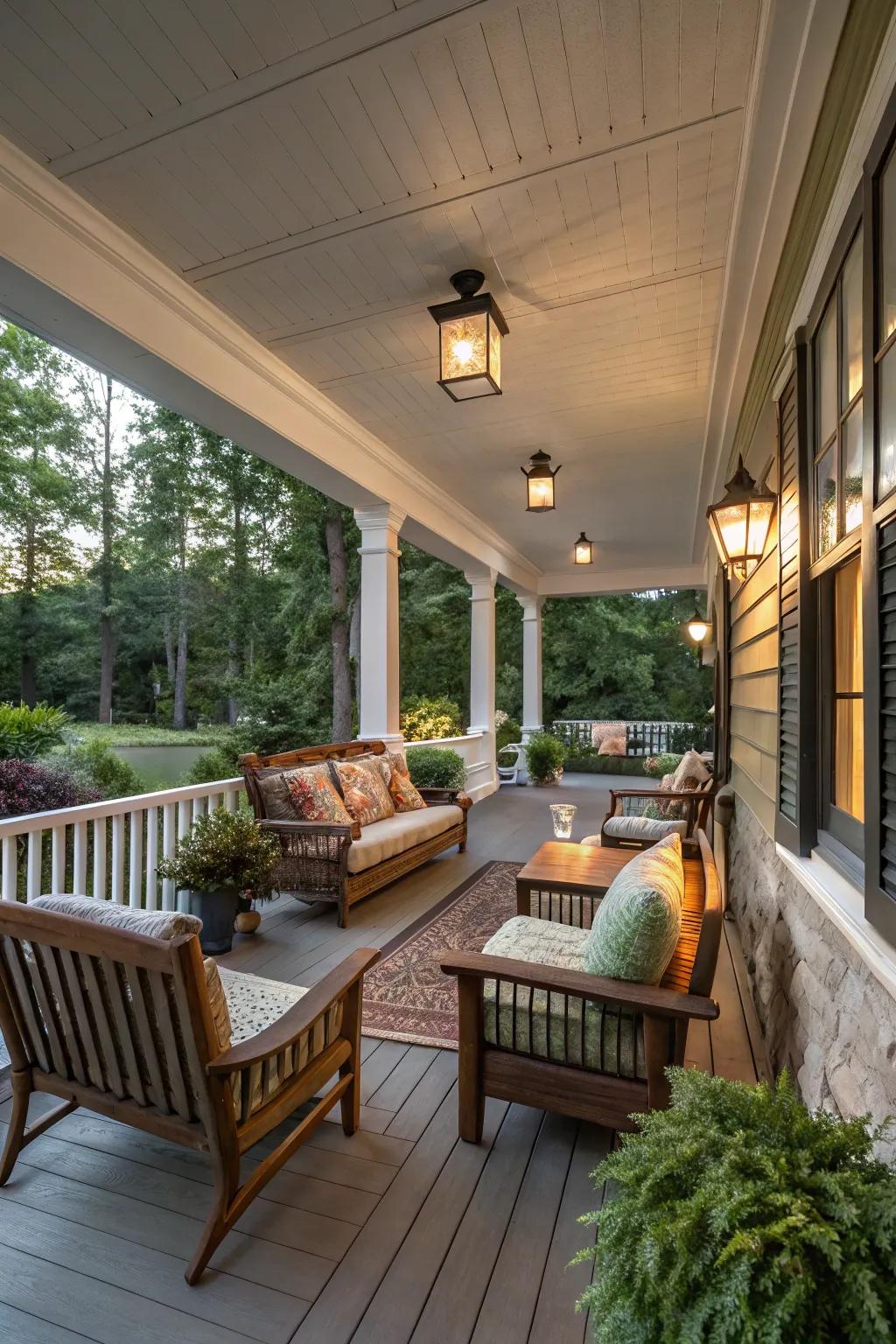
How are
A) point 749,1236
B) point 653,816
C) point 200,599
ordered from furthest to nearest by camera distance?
point 200,599, point 653,816, point 749,1236

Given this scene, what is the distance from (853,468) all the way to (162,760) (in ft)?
42.1

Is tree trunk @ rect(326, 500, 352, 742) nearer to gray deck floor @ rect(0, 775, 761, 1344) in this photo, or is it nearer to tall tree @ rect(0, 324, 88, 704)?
tall tree @ rect(0, 324, 88, 704)

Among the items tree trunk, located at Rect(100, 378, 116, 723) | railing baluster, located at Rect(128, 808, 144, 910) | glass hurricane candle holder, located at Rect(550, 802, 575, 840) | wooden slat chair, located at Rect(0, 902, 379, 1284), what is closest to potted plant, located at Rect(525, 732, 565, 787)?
glass hurricane candle holder, located at Rect(550, 802, 575, 840)

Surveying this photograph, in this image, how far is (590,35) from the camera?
5.99 ft

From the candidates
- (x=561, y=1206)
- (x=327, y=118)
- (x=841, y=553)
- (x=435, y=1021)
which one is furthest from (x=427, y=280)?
(x=561, y=1206)

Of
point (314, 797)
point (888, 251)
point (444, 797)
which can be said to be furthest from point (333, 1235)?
point (444, 797)

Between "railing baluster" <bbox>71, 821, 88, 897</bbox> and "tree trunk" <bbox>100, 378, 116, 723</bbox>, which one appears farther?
"tree trunk" <bbox>100, 378, 116, 723</bbox>

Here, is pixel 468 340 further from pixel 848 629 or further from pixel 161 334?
pixel 848 629

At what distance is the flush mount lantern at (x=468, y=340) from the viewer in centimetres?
286

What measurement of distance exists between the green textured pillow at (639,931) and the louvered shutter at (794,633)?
54 centimetres

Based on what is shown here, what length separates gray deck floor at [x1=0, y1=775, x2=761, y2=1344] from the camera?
1.38 meters

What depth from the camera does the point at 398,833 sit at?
433 cm

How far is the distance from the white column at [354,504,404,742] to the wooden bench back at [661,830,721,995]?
3389mm

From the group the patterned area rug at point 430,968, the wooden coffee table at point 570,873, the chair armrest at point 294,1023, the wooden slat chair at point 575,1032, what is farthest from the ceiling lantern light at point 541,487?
the chair armrest at point 294,1023
